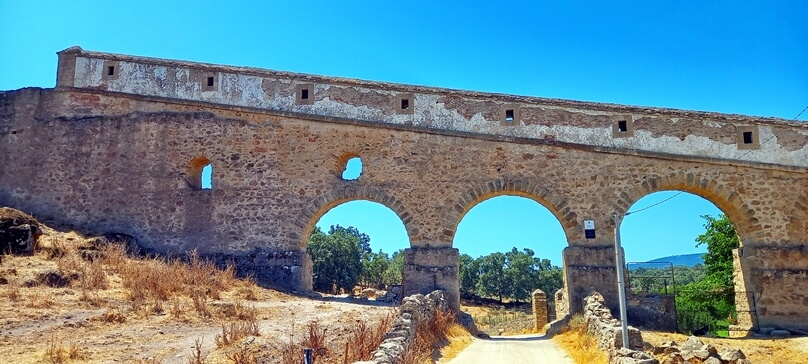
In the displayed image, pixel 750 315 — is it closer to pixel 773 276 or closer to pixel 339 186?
pixel 773 276

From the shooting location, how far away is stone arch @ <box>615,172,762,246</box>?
16.6 meters

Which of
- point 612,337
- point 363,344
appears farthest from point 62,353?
point 612,337

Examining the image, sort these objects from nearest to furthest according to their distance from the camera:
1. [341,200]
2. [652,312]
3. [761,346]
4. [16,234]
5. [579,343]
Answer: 1. [579,343]
2. [761,346]
3. [16,234]
4. [652,312]
5. [341,200]

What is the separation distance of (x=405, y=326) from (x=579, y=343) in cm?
498

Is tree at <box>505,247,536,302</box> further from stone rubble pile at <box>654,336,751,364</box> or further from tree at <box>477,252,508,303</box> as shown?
stone rubble pile at <box>654,336,751,364</box>

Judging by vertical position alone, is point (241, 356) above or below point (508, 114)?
below

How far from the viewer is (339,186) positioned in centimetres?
1753

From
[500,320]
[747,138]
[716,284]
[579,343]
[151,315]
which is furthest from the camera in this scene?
[500,320]

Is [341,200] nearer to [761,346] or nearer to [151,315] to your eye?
[151,315]

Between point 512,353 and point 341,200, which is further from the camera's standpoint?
point 341,200

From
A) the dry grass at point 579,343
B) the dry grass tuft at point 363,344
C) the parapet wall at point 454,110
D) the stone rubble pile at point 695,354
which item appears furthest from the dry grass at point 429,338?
the parapet wall at point 454,110

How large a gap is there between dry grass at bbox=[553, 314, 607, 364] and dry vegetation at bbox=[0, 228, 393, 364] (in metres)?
3.53

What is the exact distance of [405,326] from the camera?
9555 mm

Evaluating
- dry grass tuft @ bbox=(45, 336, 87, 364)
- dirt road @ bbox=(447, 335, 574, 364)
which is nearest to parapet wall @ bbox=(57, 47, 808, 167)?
dirt road @ bbox=(447, 335, 574, 364)
